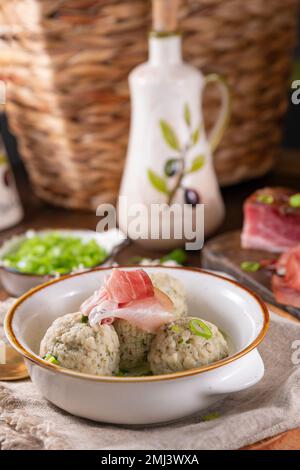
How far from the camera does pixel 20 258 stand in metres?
1.48

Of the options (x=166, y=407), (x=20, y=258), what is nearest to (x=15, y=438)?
(x=166, y=407)

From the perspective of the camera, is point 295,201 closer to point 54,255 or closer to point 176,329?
point 54,255

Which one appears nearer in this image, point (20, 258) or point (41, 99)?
point (20, 258)

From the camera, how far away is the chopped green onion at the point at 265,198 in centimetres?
157

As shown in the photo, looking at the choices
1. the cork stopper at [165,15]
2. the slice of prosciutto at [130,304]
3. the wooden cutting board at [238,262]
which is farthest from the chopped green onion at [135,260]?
the slice of prosciutto at [130,304]

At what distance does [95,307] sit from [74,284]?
0.17 m

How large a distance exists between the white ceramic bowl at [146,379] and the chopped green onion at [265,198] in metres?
0.51

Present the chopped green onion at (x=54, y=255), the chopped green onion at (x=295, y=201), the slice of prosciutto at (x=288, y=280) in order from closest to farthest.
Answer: the slice of prosciutto at (x=288, y=280)
the chopped green onion at (x=54, y=255)
the chopped green onion at (x=295, y=201)

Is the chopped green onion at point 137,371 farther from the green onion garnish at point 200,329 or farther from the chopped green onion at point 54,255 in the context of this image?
the chopped green onion at point 54,255

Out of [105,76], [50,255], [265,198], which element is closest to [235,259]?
[265,198]

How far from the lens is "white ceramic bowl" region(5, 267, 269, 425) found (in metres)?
0.89

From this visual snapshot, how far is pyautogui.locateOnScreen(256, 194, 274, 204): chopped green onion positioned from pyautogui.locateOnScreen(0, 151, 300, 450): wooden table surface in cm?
19

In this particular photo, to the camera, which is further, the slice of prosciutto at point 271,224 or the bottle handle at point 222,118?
the bottle handle at point 222,118
